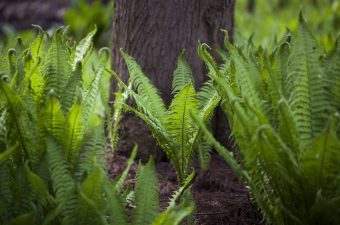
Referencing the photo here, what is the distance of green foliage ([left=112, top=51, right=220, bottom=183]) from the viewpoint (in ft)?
7.16

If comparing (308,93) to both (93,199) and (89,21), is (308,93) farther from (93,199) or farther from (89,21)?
(89,21)

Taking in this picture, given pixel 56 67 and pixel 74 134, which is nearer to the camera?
pixel 74 134

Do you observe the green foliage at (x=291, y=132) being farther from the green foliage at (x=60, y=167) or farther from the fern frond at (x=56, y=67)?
the fern frond at (x=56, y=67)

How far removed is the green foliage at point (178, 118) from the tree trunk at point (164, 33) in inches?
16.6

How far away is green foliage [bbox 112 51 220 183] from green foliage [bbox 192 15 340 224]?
0.63 feet

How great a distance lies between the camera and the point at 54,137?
1.79m

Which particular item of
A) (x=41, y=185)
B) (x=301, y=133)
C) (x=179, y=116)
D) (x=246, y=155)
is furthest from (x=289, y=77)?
(x=41, y=185)

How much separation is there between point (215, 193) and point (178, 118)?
0.52 meters

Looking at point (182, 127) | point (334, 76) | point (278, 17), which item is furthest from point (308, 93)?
point (278, 17)

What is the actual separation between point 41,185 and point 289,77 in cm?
96

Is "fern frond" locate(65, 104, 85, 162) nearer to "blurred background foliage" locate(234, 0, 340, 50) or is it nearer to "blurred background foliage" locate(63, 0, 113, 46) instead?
"blurred background foliage" locate(234, 0, 340, 50)

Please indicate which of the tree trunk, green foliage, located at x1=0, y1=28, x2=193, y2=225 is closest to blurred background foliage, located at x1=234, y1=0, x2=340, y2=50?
the tree trunk

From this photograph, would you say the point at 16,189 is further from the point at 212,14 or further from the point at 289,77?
the point at 212,14

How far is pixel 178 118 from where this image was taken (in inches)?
87.4
